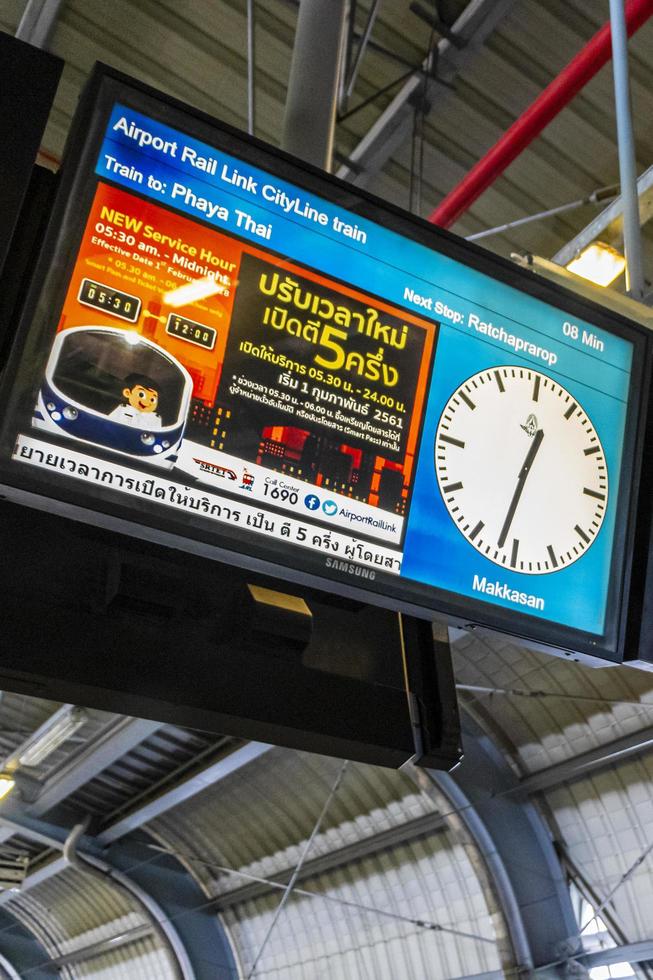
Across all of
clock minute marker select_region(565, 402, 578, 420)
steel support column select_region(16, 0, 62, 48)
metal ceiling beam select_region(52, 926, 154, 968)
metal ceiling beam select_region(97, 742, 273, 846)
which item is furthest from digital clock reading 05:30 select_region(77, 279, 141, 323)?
metal ceiling beam select_region(52, 926, 154, 968)

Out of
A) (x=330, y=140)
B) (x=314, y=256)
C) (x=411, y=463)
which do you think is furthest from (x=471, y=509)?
(x=330, y=140)

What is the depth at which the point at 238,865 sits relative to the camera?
2006 cm

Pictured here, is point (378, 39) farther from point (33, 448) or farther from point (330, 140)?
point (33, 448)

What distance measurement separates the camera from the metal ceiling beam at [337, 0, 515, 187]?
7.98m

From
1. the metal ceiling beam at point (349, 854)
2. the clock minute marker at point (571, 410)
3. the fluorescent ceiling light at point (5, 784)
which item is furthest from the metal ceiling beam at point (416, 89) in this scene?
the fluorescent ceiling light at point (5, 784)

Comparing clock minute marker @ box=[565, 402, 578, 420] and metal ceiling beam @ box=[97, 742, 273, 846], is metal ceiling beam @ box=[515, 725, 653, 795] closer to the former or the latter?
metal ceiling beam @ box=[97, 742, 273, 846]

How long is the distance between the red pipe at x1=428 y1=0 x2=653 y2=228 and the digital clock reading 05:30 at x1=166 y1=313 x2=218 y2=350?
16.2ft

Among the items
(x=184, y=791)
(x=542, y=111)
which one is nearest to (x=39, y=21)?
(x=542, y=111)

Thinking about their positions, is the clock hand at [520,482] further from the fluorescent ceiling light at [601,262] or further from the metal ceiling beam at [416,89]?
the metal ceiling beam at [416,89]

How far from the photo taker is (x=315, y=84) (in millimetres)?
4438

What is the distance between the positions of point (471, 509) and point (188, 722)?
1000 mm

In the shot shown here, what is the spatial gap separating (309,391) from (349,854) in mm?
15214

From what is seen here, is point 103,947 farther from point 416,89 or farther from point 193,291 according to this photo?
point 193,291

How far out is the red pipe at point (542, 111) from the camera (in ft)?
22.7
